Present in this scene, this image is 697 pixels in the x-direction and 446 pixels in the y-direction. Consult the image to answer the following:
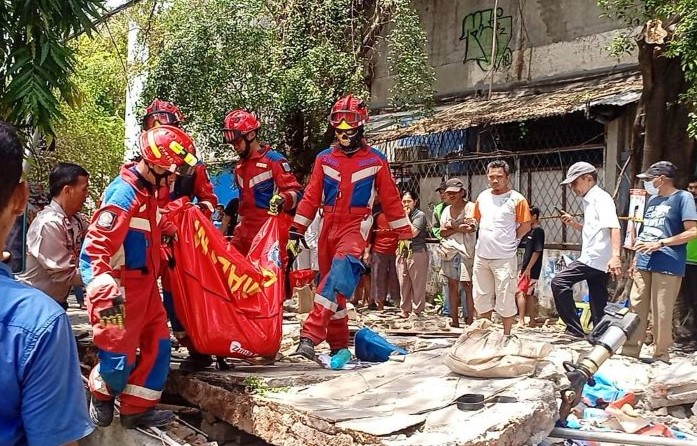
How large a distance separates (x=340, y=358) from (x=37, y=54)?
3.12 meters

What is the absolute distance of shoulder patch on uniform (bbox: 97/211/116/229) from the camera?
4.20m

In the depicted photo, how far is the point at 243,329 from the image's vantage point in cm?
513

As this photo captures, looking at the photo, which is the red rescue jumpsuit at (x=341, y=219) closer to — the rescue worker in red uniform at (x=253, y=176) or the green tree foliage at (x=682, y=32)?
the rescue worker in red uniform at (x=253, y=176)

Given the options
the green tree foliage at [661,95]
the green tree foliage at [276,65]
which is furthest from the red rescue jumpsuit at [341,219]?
the green tree foliage at [276,65]

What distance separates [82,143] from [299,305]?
11015 millimetres

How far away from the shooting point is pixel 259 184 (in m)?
6.30

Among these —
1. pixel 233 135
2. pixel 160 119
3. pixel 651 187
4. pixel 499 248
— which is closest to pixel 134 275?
pixel 160 119

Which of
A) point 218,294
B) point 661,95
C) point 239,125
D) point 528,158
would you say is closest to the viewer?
point 218,294

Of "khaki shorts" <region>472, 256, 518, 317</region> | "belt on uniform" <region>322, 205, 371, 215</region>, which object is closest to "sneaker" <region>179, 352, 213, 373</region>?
"belt on uniform" <region>322, 205, 371, 215</region>

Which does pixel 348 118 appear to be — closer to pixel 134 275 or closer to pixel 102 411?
pixel 134 275

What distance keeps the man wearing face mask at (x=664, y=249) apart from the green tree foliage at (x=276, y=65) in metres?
6.10

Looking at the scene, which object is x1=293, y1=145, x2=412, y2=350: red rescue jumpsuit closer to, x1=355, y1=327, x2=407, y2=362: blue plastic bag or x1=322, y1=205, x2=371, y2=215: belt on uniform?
x1=322, y1=205, x2=371, y2=215: belt on uniform

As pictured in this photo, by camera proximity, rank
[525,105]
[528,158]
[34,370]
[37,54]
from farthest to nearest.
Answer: [528,158] < [525,105] < [37,54] < [34,370]

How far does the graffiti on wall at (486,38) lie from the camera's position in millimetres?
12609
